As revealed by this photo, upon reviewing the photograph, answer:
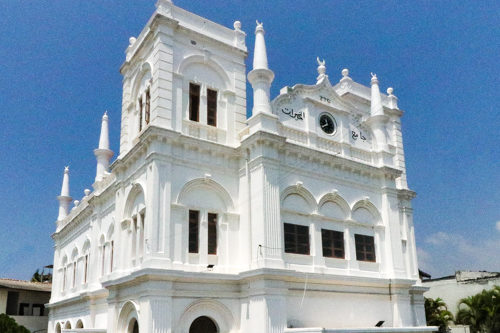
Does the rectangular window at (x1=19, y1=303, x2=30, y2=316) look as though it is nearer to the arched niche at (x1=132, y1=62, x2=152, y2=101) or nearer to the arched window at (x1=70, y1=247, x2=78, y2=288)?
the arched window at (x1=70, y1=247, x2=78, y2=288)

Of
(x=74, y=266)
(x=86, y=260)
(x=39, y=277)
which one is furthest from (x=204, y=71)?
(x=39, y=277)

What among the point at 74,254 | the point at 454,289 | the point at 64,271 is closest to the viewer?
the point at 74,254

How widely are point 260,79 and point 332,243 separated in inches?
295

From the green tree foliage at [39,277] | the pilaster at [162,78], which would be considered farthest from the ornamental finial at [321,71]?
the green tree foliage at [39,277]

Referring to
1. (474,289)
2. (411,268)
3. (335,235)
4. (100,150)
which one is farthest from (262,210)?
(474,289)

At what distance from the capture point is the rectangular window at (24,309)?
127 feet

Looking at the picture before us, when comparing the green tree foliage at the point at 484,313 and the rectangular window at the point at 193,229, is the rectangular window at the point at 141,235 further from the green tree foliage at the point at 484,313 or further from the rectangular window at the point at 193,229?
the green tree foliage at the point at 484,313

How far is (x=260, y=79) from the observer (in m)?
20.2

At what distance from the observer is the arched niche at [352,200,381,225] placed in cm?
2220

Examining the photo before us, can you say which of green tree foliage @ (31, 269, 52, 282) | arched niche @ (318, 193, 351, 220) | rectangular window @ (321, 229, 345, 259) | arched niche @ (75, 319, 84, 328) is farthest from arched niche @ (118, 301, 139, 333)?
green tree foliage @ (31, 269, 52, 282)

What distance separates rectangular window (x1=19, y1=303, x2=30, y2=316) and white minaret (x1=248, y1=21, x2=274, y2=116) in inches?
1156

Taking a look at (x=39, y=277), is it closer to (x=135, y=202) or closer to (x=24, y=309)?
(x=24, y=309)

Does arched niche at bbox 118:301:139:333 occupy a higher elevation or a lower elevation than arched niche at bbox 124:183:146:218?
lower

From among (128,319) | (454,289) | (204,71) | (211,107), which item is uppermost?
(204,71)
